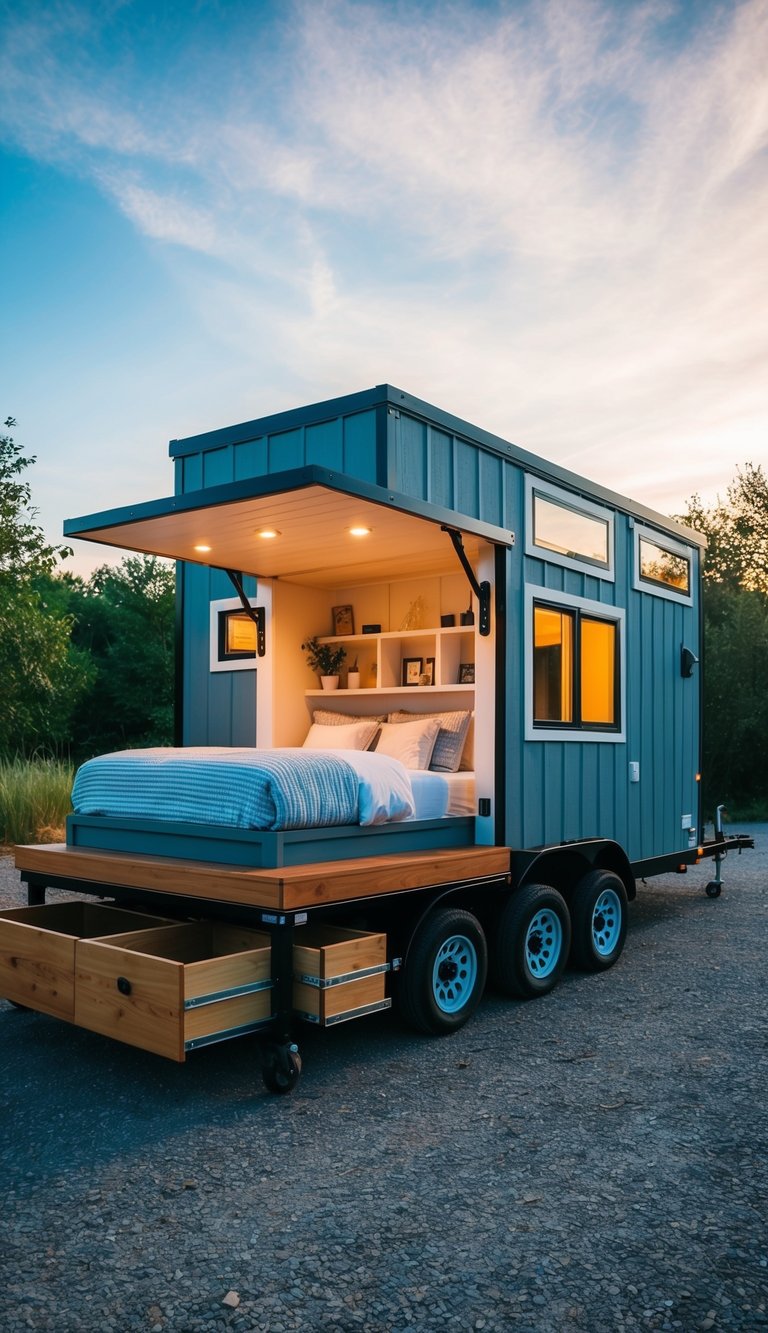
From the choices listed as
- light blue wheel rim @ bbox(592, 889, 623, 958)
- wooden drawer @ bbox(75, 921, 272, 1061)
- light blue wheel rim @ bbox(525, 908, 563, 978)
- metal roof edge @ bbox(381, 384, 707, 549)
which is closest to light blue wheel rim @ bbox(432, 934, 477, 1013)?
light blue wheel rim @ bbox(525, 908, 563, 978)

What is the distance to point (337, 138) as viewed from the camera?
24.6ft

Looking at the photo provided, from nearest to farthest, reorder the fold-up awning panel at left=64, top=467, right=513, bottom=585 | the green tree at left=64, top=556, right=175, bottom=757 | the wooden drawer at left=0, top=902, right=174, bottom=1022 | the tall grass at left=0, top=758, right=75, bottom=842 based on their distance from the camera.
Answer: the wooden drawer at left=0, top=902, right=174, bottom=1022
the fold-up awning panel at left=64, top=467, right=513, bottom=585
the tall grass at left=0, top=758, right=75, bottom=842
the green tree at left=64, top=556, right=175, bottom=757

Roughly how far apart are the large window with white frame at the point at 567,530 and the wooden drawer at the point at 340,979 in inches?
107

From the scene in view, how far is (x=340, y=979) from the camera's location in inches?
146

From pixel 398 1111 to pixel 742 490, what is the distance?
88.2 feet

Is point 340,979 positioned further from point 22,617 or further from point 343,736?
point 22,617

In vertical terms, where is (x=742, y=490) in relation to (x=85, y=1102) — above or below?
above

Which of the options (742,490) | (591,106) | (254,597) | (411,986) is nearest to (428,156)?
(591,106)

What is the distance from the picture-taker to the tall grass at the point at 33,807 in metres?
11.0

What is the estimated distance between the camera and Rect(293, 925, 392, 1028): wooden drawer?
363cm

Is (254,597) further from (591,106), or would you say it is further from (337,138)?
Answer: (591,106)

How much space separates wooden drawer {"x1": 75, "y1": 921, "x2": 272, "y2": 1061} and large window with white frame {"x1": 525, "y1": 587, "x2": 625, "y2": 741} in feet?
8.44

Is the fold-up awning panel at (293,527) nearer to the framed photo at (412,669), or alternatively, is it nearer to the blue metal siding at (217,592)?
the blue metal siding at (217,592)

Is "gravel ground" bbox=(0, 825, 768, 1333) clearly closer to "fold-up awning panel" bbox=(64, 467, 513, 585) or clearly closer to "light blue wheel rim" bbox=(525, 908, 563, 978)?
"light blue wheel rim" bbox=(525, 908, 563, 978)
